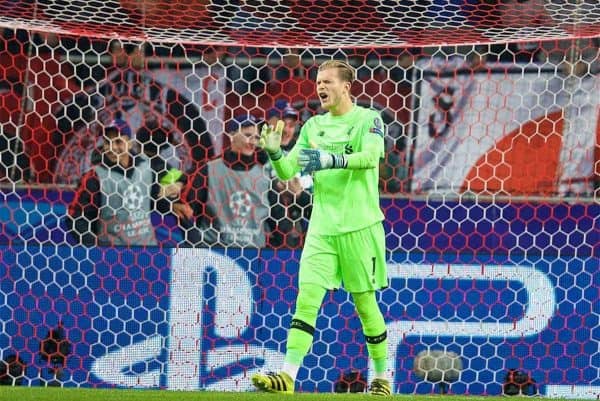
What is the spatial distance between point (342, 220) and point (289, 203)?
5.50 feet

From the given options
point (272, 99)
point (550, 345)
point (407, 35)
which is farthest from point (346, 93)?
point (550, 345)

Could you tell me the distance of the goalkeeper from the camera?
5883 mm

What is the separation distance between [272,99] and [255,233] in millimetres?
897

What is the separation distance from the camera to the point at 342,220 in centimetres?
600

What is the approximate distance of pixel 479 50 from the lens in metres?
7.88

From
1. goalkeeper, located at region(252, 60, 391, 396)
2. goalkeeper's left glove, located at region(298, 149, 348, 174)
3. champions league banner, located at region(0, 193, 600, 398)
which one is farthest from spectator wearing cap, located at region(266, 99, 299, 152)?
goalkeeper's left glove, located at region(298, 149, 348, 174)

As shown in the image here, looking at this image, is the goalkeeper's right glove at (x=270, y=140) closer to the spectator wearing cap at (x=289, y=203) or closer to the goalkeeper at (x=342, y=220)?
the goalkeeper at (x=342, y=220)

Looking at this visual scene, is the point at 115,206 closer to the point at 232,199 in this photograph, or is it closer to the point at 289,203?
the point at 232,199

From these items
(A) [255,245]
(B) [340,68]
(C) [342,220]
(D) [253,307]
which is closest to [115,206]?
(A) [255,245]

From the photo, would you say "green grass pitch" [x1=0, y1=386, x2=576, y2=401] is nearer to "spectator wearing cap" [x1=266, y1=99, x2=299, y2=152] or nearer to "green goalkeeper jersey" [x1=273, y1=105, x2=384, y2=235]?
"green goalkeeper jersey" [x1=273, y1=105, x2=384, y2=235]

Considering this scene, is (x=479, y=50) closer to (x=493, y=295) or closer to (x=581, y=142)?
(x=581, y=142)

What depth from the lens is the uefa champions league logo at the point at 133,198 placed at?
7.47 metres

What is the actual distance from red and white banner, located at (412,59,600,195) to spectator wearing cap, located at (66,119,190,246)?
164 cm

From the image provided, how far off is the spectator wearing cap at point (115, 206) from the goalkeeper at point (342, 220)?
5.44ft
